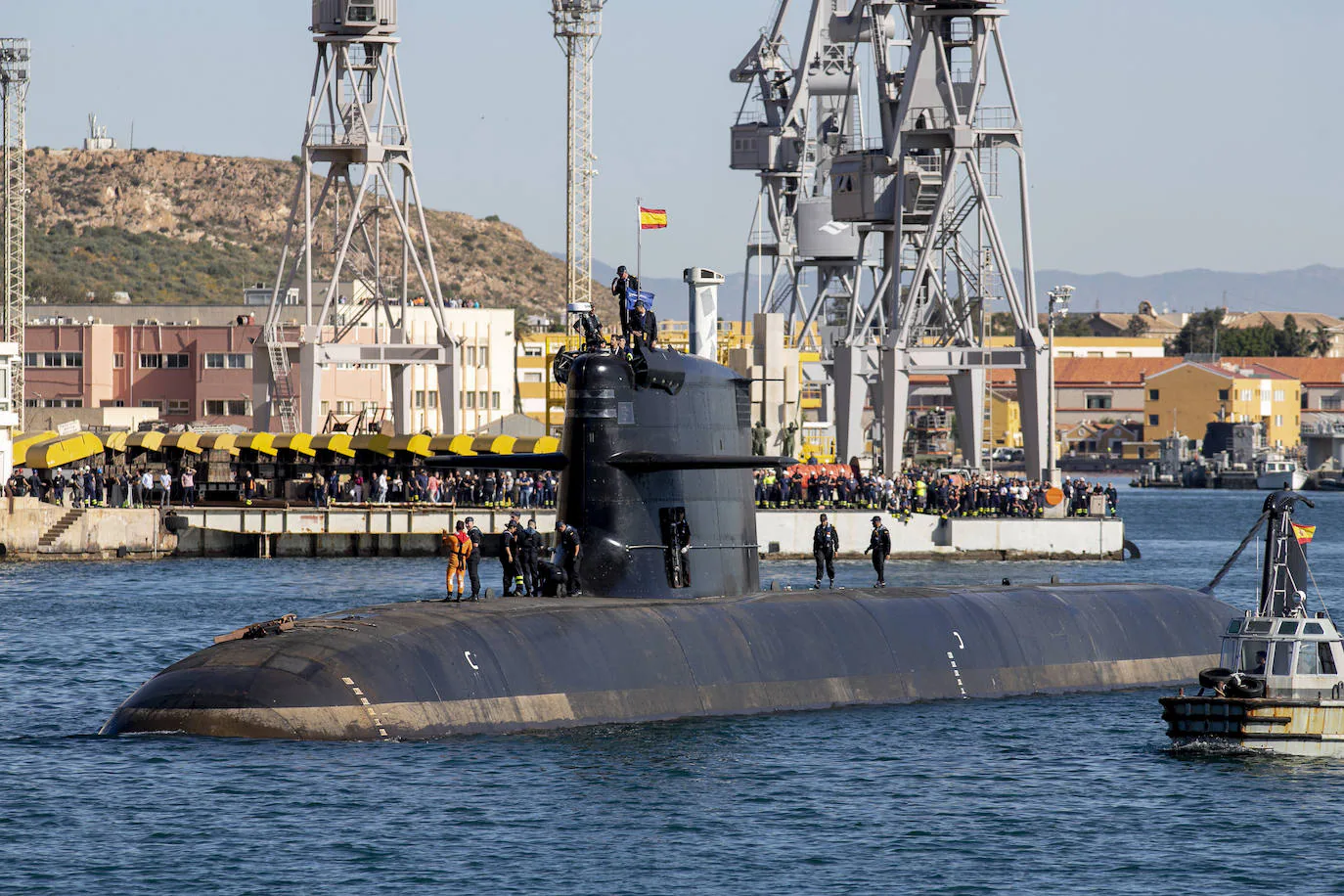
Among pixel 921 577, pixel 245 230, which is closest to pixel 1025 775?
pixel 921 577

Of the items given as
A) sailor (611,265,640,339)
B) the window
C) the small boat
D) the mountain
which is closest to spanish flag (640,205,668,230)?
sailor (611,265,640,339)

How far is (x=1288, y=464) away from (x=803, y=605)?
5042 inches

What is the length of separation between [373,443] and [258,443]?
3.69 metres

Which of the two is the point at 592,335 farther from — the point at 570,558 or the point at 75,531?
the point at 75,531

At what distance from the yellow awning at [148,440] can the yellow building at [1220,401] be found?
118 meters

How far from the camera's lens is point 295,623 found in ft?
77.8

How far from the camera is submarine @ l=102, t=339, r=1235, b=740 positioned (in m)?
22.3

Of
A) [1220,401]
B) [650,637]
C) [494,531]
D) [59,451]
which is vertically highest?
[1220,401]

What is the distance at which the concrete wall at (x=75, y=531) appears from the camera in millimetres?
55500

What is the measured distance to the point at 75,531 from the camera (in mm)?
56438

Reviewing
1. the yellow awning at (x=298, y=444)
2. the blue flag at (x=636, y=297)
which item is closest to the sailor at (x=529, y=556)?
the blue flag at (x=636, y=297)

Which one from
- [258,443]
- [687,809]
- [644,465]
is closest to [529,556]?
[644,465]

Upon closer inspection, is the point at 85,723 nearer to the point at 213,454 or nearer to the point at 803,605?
the point at 803,605

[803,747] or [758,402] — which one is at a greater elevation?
[758,402]
